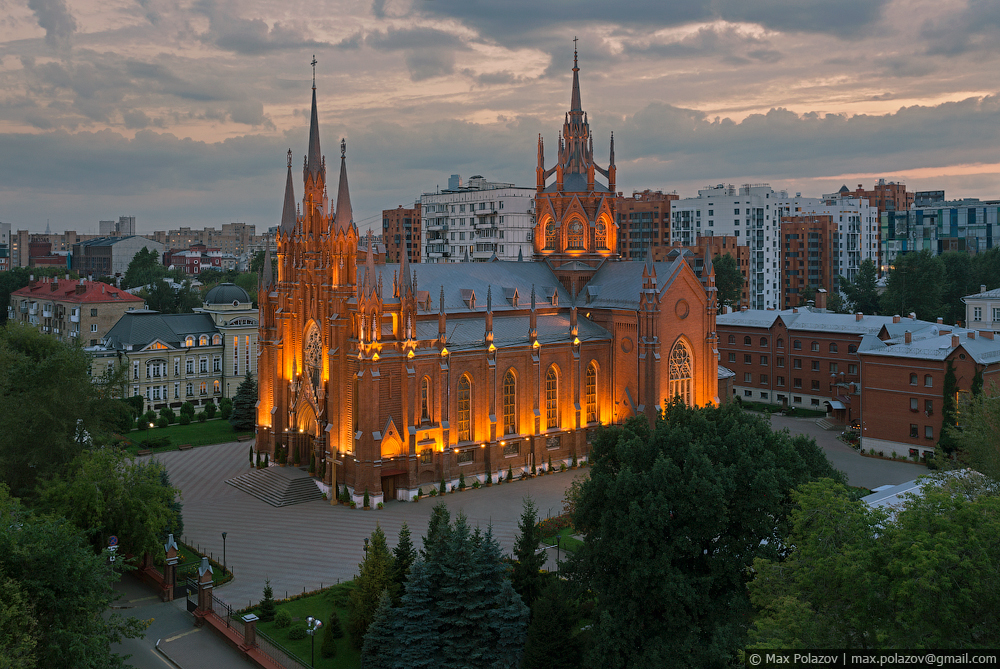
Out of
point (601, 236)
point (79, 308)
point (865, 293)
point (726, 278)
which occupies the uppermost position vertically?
point (601, 236)

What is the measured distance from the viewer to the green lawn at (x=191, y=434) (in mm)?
65188

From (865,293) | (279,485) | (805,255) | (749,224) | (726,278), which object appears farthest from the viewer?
(805,255)

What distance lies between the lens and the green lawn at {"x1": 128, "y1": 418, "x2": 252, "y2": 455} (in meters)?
65.2

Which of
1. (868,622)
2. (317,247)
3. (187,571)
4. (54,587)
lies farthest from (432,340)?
(868,622)

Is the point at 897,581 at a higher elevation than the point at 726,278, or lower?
lower

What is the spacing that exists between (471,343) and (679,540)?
1145 inches

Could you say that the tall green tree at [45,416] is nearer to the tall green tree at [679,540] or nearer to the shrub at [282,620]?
the shrub at [282,620]

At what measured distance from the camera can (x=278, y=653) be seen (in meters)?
31.4

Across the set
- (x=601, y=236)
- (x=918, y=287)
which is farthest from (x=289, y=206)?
(x=918, y=287)

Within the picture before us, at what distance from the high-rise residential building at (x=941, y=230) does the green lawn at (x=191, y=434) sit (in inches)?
5750

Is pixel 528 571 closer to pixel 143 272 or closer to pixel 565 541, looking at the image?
pixel 565 541

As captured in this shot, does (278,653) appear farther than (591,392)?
No

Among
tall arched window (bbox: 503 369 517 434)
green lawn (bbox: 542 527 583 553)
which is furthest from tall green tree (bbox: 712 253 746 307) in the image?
green lawn (bbox: 542 527 583 553)

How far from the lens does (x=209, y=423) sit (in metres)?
73.1
